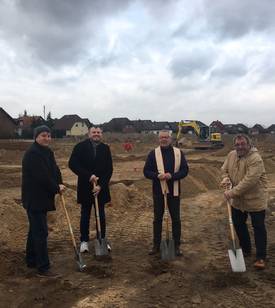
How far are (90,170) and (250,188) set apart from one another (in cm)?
241

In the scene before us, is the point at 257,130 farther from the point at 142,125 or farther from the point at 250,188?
the point at 250,188

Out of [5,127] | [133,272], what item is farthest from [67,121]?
[133,272]

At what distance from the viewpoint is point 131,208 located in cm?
1121

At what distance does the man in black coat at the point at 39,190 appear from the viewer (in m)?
5.86

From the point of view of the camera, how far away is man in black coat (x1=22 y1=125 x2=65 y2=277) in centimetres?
586

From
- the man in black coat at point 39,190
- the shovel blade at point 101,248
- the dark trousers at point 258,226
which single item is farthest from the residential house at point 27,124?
the dark trousers at point 258,226

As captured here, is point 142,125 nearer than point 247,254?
No

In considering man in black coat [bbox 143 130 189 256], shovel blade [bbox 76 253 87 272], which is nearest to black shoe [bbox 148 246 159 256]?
man in black coat [bbox 143 130 189 256]

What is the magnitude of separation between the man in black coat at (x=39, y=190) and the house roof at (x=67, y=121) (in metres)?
77.7

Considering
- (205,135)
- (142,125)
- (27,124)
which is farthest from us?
(142,125)

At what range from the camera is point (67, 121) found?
281 ft

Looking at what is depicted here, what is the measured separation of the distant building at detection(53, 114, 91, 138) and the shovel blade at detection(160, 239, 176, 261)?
7555 centimetres

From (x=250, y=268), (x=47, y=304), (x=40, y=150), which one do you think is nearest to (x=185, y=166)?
(x=250, y=268)

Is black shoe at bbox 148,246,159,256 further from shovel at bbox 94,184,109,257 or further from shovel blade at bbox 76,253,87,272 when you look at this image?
shovel blade at bbox 76,253,87,272
